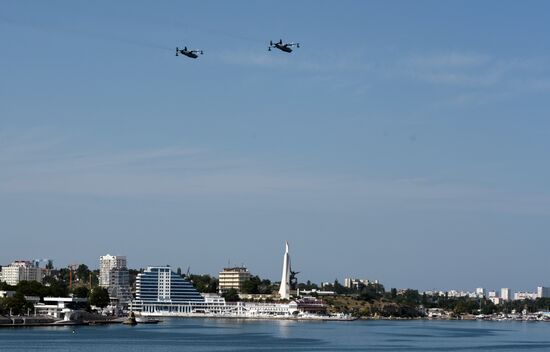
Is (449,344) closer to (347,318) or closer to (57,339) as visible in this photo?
(57,339)

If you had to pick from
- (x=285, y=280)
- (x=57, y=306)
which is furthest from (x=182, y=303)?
A: (x=57, y=306)

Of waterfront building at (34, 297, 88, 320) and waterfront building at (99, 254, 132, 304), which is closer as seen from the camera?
waterfront building at (34, 297, 88, 320)

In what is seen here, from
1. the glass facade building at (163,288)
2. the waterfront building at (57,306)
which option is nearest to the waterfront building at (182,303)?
the glass facade building at (163,288)

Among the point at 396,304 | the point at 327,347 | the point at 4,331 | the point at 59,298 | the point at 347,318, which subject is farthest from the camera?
the point at 396,304

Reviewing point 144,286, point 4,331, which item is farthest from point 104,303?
point 4,331

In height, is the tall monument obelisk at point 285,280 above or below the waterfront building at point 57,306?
above

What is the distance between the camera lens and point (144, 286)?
6624 inches

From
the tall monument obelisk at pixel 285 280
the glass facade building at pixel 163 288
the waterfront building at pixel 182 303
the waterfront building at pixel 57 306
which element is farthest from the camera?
the tall monument obelisk at pixel 285 280

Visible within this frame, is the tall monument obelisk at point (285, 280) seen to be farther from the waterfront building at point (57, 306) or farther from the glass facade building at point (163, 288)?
the waterfront building at point (57, 306)

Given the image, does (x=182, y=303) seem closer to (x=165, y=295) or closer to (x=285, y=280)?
(x=165, y=295)

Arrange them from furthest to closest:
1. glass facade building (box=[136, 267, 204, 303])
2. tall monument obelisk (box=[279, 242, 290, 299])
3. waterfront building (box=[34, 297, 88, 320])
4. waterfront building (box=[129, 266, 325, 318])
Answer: tall monument obelisk (box=[279, 242, 290, 299]) → glass facade building (box=[136, 267, 204, 303]) → waterfront building (box=[129, 266, 325, 318]) → waterfront building (box=[34, 297, 88, 320])

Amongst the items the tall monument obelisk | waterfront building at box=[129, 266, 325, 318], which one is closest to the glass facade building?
waterfront building at box=[129, 266, 325, 318]

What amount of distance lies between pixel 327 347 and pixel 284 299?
104587 mm

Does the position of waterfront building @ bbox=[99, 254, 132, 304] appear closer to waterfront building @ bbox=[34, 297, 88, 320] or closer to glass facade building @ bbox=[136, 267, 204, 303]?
glass facade building @ bbox=[136, 267, 204, 303]
